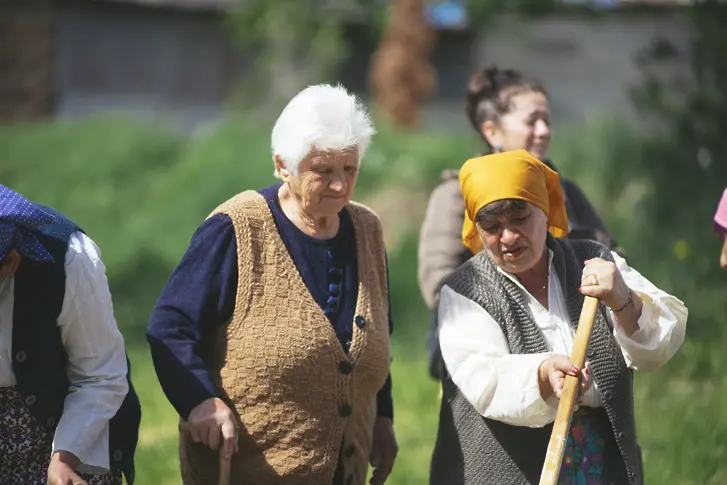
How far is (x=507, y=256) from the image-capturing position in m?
3.18

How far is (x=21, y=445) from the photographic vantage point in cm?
307

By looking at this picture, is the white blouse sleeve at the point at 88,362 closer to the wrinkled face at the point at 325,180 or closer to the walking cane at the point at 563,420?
the wrinkled face at the point at 325,180

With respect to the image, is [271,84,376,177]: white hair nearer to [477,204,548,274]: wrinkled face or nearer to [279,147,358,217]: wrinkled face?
[279,147,358,217]: wrinkled face

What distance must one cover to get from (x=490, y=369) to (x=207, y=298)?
0.87m

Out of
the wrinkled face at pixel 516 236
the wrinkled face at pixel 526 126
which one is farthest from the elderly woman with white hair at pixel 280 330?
the wrinkled face at pixel 526 126

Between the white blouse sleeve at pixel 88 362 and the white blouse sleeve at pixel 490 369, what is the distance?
3.10 feet

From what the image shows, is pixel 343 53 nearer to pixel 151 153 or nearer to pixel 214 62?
pixel 214 62

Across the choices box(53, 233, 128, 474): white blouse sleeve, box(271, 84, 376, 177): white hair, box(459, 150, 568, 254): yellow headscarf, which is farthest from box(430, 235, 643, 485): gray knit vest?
box(53, 233, 128, 474): white blouse sleeve

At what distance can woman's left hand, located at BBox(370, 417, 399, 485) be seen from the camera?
3730 mm

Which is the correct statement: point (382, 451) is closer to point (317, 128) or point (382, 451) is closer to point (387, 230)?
point (317, 128)

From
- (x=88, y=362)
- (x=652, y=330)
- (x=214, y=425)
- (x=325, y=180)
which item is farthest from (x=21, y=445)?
(x=652, y=330)

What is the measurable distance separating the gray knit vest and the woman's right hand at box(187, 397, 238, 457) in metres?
0.67

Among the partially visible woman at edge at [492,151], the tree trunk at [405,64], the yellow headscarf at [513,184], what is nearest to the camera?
the yellow headscarf at [513,184]

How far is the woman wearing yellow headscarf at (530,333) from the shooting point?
3.07 m
